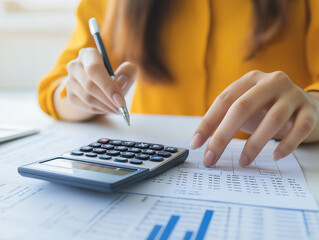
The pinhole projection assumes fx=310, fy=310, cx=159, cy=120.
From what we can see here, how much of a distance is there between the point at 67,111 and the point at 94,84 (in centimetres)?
15

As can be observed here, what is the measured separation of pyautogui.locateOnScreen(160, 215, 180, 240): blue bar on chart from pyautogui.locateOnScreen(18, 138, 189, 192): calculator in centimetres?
5

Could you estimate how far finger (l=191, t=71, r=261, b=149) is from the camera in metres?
0.35

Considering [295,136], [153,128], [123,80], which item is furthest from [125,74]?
[295,136]

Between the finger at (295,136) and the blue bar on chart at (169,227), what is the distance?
17 cm

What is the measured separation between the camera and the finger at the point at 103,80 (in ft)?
1.45

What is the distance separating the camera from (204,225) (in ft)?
0.69

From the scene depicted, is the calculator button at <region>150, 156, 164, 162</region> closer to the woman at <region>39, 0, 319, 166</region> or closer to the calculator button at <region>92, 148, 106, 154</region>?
the calculator button at <region>92, 148, 106, 154</region>

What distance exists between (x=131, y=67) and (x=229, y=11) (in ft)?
0.93

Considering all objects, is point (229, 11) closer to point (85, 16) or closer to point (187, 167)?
point (85, 16)

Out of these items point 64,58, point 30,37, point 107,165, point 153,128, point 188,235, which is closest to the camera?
point 188,235

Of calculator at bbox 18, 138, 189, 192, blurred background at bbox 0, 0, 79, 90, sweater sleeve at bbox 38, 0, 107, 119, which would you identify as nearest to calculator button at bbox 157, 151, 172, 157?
calculator at bbox 18, 138, 189, 192

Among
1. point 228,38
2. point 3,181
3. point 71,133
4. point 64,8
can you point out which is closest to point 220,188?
point 3,181

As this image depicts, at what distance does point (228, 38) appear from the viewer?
2.31ft

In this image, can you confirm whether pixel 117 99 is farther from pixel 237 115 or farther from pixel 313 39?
pixel 313 39
